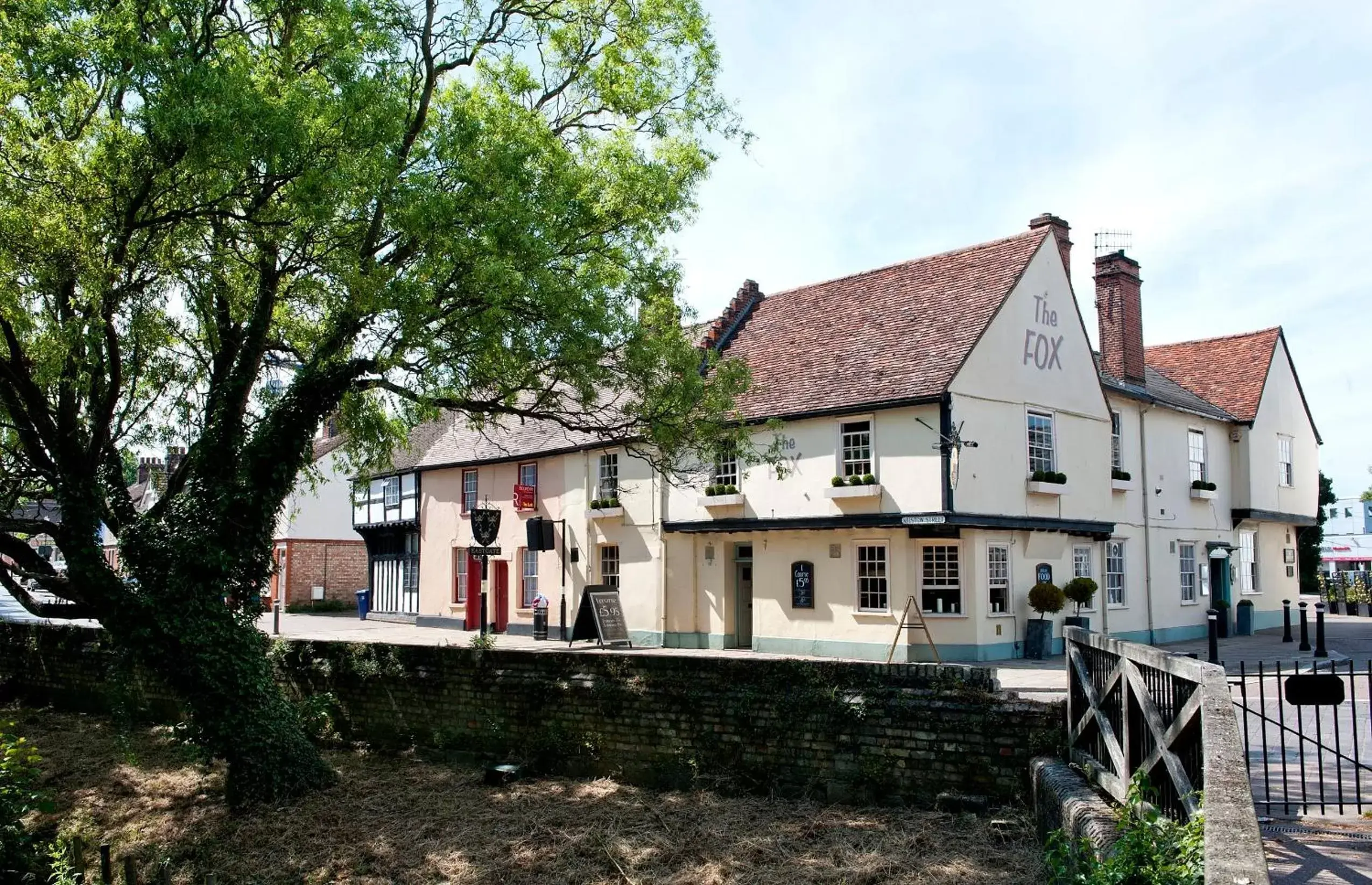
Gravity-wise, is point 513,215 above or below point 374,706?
above

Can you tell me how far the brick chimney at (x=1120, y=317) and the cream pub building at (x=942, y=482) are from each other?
0.06 meters

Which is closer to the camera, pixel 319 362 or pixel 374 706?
pixel 319 362

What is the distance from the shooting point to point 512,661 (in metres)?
13.7

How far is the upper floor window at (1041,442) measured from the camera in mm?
23297

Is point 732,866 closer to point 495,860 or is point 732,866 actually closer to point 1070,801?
point 495,860

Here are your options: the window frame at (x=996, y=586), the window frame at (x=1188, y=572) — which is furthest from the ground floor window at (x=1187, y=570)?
the window frame at (x=996, y=586)

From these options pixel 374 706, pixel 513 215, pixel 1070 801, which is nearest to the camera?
pixel 1070 801

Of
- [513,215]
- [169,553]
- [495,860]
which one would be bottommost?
[495,860]

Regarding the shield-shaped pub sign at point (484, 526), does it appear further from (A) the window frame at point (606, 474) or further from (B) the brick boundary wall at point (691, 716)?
(B) the brick boundary wall at point (691, 716)

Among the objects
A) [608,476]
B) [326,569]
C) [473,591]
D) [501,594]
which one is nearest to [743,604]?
[608,476]

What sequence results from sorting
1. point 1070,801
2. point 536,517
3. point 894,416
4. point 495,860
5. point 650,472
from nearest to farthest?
point 1070,801, point 495,860, point 894,416, point 650,472, point 536,517

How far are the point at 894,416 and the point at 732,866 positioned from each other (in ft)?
43.9

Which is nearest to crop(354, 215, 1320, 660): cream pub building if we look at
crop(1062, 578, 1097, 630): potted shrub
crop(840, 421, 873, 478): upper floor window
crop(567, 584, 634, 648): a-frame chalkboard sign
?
crop(840, 421, 873, 478): upper floor window

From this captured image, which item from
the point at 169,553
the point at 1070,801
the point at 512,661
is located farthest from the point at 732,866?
Result: the point at 169,553
